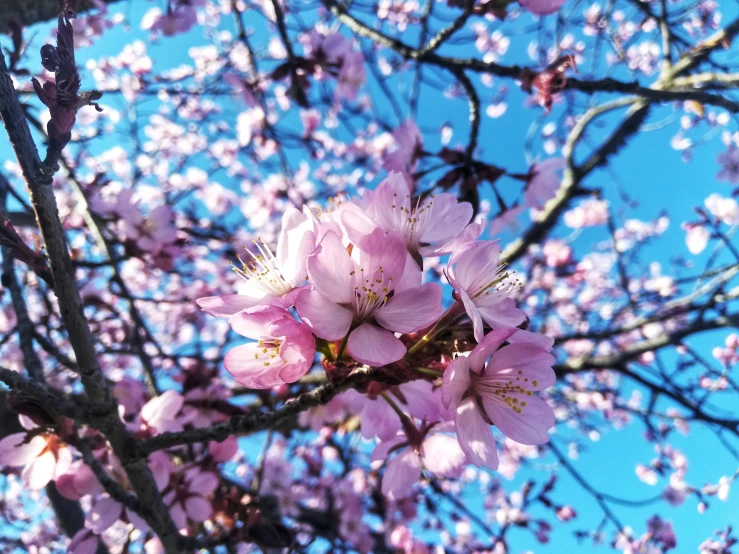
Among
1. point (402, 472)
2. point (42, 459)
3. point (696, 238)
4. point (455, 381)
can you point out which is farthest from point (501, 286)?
point (696, 238)

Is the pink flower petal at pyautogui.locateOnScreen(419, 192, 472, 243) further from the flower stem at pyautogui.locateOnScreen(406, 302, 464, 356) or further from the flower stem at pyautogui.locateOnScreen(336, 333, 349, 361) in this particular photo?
the flower stem at pyautogui.locateOnScreen(336, 333, 349, 361)

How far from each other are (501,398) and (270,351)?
1.63ft

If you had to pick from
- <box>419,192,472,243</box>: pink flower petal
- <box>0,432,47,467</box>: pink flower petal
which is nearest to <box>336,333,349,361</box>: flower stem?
<box>419,192,472,243</box>: pink flower petal

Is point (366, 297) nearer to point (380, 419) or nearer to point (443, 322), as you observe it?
point (443, 322)

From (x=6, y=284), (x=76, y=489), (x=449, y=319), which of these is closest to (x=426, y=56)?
(x=449, y=319)

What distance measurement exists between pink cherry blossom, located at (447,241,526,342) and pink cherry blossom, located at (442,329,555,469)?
0.07 meters

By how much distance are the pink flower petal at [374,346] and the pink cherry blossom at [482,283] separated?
15 cm

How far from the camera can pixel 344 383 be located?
0.91 metres

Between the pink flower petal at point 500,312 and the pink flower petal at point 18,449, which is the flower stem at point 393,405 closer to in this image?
the pink flower petal at point 500,312

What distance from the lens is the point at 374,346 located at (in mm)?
835

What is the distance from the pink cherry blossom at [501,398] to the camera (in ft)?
2.89

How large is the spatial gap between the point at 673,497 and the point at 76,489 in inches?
286

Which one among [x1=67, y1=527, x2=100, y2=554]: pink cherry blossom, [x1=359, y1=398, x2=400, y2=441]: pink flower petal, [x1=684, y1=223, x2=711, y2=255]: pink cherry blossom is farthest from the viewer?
[x1=684, y1=223, x2=711, y2=255]: pink cherry blossom

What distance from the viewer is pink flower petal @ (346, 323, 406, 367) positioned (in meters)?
0.79
